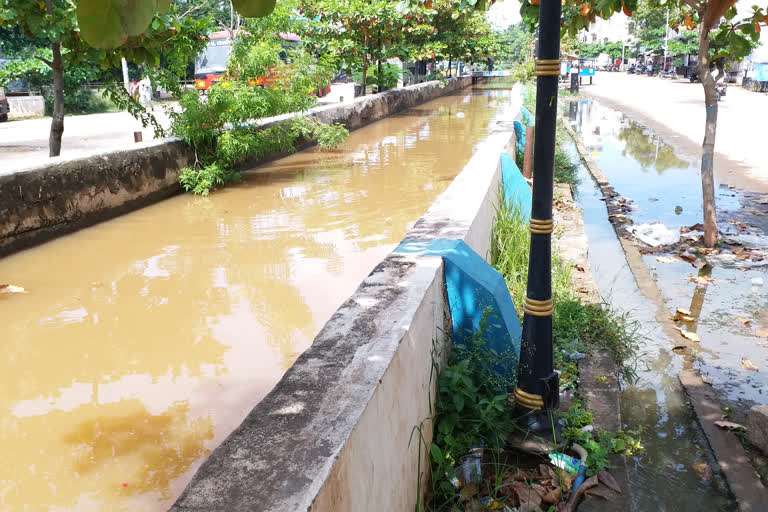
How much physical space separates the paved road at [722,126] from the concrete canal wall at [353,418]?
28.4 feet

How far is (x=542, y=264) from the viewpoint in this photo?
3227 mm

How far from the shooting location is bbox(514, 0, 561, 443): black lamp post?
3.02 metres

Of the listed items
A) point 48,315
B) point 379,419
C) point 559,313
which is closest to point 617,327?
point 559,313

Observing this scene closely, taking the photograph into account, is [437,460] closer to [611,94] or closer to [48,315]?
[48,315]

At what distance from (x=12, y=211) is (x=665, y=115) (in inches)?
804

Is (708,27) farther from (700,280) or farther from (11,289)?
(11,289)

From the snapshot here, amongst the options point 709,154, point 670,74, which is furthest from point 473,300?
point 670,74

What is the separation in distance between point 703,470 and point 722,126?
635 inches

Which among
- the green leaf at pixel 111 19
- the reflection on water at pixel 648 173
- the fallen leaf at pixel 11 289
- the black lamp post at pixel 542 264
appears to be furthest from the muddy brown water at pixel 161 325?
the reflection on water at pixel 648 173

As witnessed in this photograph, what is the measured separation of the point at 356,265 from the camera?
577 centimetres

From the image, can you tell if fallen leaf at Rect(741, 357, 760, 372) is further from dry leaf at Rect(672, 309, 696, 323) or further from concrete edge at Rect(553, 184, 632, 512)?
concrete edge at Rect(553, 184, 632, 512)

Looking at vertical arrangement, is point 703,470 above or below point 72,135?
below

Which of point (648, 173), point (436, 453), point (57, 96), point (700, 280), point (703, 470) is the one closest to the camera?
point (436, 453)

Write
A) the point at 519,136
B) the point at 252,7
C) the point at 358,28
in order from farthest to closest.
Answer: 1. the point at 358,28
2. the point at 519,136
3. the point at 252,7
